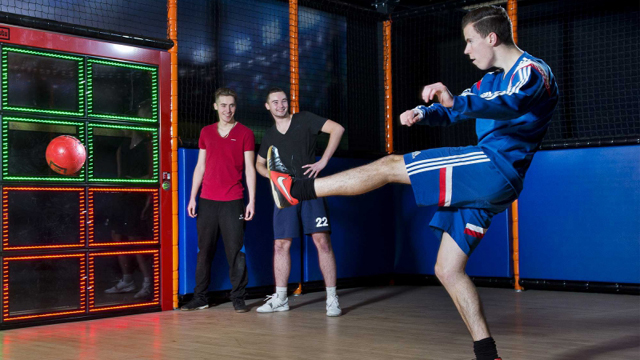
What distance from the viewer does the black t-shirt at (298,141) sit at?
602 cm

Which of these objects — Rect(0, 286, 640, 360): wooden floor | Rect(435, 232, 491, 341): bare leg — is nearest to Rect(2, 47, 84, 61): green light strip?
Rect(0, 286, 640, 360): wooden floor

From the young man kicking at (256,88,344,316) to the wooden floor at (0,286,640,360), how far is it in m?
0.31

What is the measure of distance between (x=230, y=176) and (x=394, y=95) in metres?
3.08

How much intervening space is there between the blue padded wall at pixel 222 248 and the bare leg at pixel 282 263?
0.80 meters

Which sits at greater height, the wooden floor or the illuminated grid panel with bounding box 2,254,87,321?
the illuminated grid panel with bounding box 2,254,87,321

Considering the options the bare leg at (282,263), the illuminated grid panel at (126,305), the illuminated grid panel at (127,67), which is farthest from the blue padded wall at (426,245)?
the illuminated grid panel at (127,67)

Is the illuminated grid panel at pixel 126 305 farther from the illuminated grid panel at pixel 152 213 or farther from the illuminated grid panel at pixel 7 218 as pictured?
the illuminated grid panel at pixel 7 218

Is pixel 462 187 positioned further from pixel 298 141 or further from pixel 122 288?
pixel 122 288

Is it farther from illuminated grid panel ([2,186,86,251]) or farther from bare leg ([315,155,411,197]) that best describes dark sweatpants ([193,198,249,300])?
bare leg ([315,155,411,197])

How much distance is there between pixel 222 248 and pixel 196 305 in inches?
27.1

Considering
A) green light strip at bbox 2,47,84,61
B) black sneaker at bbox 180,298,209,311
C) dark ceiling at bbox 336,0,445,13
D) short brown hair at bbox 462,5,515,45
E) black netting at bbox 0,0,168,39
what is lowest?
black sneaker at bbox 180,298,209,311

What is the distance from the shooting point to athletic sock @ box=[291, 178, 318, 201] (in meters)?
3.69

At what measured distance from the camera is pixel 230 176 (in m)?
6.14

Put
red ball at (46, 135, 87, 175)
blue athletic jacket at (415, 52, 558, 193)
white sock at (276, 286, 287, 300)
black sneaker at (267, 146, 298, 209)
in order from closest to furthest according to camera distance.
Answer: blue athletic jacket at (415, 52, 558, 193) < black sneaker at (267, 146, 298, 209) < red ball at (46, 135, 87, 175) < white sock at (276, 286, 287, 300)
